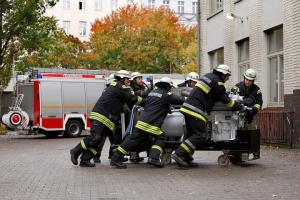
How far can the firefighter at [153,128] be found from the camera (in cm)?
1224

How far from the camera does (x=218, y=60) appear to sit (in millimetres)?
25391

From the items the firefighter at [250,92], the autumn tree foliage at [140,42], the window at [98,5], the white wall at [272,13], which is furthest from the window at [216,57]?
the window at [98,5]

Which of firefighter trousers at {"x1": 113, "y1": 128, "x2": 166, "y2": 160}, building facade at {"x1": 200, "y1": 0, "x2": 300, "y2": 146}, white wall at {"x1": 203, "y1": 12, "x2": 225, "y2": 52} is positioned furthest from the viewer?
white wall at {"x1": 203, "y1": 12, "x2": 225, "y2": 52}

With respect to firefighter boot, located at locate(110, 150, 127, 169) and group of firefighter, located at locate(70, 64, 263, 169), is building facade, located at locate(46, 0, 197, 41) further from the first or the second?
firefighter boot, located at locate(110, 150, 127, 169)

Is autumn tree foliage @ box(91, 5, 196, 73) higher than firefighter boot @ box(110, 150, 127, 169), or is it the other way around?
autumn tree foliage @ box(91, 5, 196, 73)

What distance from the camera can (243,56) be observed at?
72.6 feet

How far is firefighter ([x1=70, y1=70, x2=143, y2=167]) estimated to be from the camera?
12.5m

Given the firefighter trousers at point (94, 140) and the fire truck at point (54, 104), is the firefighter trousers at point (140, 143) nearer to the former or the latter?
the firefighter trousers at point (94, 140)

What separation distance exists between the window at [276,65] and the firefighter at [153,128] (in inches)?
286

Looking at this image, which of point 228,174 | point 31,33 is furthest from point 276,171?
point 31,33

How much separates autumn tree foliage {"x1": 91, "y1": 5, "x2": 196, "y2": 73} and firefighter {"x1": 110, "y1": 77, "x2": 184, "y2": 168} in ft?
117

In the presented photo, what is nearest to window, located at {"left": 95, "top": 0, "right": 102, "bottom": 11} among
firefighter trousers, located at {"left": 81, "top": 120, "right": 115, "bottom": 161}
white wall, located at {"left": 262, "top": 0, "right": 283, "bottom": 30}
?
white wall, located at {"left": 262, "top": 0, "right": 283, "bottom": 30}

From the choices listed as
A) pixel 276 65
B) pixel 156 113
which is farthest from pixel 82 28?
pixel 156 113

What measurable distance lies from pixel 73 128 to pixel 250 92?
14.9 metres
